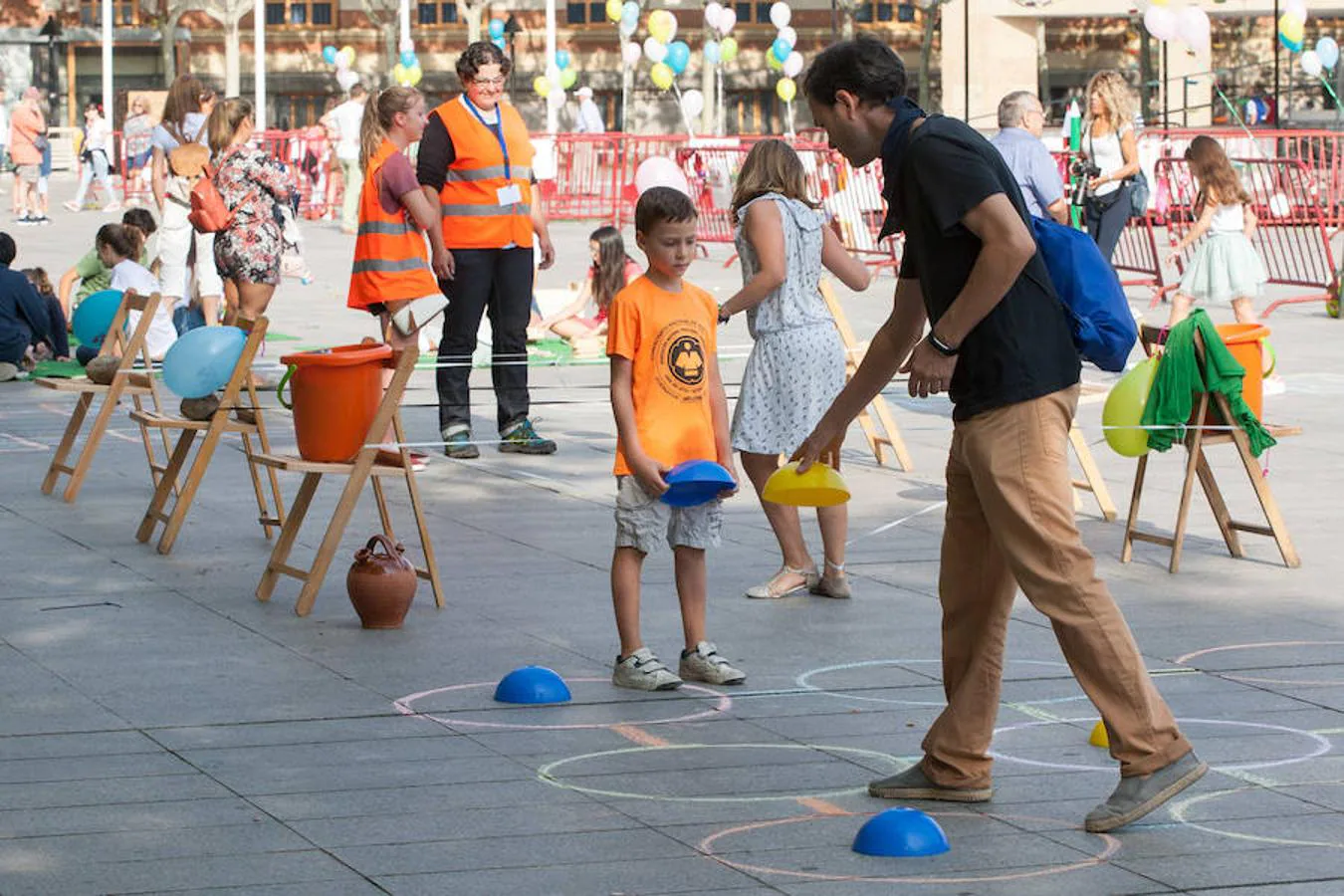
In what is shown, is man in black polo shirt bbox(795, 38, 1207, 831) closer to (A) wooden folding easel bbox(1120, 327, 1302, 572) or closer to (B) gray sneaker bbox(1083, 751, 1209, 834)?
(B) gray sneaker bbox(1083, 751, 1209, 834)

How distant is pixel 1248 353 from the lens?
9070mm

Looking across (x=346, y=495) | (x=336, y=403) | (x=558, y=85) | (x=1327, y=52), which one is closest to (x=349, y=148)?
(x=1327, y=52)

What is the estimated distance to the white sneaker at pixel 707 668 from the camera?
6.89m

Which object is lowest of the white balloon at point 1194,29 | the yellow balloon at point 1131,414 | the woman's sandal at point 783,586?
Answer: the woman's sandal at point 783,586

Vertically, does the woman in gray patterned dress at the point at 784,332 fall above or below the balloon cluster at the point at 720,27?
below

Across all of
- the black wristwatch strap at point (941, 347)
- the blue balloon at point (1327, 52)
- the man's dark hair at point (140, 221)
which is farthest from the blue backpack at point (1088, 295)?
the blue balloon at point (1327, 52)

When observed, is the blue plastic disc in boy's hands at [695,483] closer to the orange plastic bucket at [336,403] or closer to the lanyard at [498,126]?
the orange plastic bucket at [336,403]

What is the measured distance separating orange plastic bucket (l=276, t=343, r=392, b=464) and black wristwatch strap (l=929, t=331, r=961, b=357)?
3.24 metres

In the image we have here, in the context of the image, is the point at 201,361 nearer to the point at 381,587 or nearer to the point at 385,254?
the point at 381,587

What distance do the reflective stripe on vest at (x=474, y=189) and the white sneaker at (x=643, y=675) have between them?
5.16 metres

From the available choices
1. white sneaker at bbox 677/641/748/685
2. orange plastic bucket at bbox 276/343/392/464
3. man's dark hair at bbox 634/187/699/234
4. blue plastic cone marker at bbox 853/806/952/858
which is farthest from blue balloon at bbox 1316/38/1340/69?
blue plastic cone marker at bbox 853/806/952/858

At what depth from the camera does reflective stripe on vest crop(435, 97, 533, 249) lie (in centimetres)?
1166

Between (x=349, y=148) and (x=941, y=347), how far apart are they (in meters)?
25.3

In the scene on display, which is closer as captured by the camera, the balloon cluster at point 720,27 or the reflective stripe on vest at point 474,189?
the reflective stripe on vest at point 474,189
